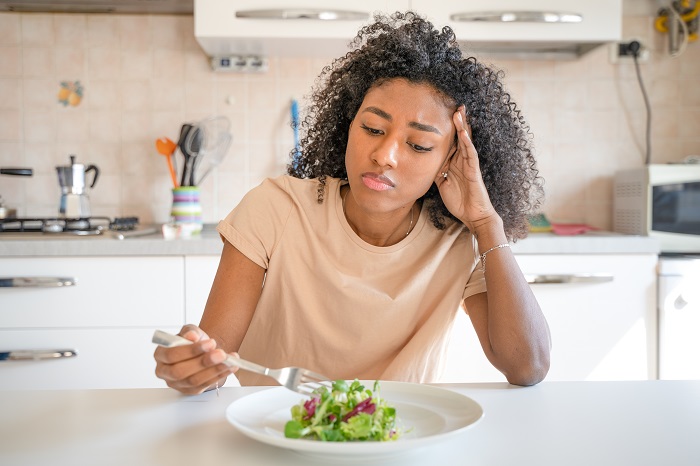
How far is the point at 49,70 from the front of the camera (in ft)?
8.57

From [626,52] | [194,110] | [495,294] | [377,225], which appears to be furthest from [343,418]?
[626,52]

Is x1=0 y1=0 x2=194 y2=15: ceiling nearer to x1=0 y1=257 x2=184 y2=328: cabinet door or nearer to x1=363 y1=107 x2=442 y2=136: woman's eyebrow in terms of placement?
x1=0 y1=257 x2=184 y2=328: cabinet door

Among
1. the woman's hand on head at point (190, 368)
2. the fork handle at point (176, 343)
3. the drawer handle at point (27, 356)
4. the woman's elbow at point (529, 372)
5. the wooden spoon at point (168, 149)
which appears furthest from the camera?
the wooden spoon at point (168, 149)

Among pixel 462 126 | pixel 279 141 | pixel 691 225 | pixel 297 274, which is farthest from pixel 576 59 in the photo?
pixel 297 274

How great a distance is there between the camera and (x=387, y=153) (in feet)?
3.83

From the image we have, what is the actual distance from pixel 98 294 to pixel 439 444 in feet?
5.04

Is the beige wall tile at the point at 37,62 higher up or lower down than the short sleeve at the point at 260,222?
higher up

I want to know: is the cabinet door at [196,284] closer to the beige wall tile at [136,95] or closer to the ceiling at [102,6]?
the beige wall tile at [136,95]

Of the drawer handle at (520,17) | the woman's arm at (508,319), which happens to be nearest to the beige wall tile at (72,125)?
the drawer handle at (520,17)

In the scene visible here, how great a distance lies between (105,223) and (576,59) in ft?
6.05

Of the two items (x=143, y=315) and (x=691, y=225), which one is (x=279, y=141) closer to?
(x=143, y=315)

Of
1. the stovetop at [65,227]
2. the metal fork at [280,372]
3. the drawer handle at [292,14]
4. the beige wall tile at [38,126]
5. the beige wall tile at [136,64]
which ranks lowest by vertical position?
the metal fork at [280,372]

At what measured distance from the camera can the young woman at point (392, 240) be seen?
3.92ft

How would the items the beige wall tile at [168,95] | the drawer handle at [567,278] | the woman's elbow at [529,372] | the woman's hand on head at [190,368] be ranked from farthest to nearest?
the beige wall tile at [168,95]
the drawer handle at [567,278]
the woman's elbow at [529,372]
the woman's hand on head at [190,368]
